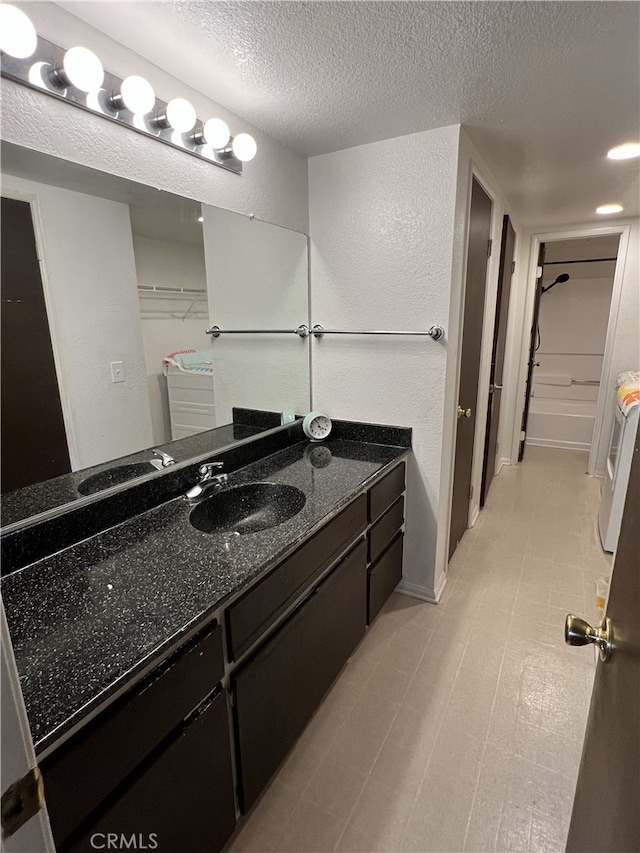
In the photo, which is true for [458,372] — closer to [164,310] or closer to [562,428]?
[164,310]

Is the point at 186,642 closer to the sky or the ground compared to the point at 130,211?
closer to the ground

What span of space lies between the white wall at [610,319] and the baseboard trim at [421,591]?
2388mm

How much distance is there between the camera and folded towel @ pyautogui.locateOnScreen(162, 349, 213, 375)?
1.56 meters

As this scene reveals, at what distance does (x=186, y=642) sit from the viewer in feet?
3.05

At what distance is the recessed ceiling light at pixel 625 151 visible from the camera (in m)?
1.89

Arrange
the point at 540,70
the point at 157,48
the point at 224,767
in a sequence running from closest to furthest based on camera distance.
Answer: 1. the point at 224,767
2. the point at 157,48
3. the point at 540,70

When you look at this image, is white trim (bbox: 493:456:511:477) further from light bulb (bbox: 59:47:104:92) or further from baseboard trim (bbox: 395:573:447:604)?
light bulb (bbox: 59:47:104:92)

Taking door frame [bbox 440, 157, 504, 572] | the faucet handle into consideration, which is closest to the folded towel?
the faucet handle

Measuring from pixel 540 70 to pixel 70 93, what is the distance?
1.35 meters

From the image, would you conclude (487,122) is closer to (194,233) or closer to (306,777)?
(194,233)

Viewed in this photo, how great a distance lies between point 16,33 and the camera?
92 centimetres

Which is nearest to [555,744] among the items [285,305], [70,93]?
[285,305]

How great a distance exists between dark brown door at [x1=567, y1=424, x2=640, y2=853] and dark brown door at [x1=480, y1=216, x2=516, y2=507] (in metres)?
2.40

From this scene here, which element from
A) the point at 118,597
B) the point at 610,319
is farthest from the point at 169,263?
the point at 610,319
